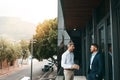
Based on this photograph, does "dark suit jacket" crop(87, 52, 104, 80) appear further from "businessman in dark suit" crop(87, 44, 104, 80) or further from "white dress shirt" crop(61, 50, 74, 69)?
"white dress shirt" crop(61, 50, 74, 69)

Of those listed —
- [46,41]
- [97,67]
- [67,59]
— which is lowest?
[97,67]

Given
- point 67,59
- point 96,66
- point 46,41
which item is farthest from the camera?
point 46,41

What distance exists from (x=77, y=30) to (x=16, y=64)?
52616 millimetres

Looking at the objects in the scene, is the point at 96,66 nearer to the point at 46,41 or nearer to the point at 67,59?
the point at 67,59

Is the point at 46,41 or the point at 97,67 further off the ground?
the point at 46,41

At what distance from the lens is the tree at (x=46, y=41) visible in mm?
40625

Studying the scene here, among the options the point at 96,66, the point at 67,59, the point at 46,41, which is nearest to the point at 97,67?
the point at 96,66

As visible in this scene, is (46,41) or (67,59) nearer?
(67,59)

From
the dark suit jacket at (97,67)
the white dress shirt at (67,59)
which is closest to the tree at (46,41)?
the white dress shirt at (67,59)

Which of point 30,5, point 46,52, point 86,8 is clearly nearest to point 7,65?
point 46,52

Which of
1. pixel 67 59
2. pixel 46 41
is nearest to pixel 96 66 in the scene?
pixel 67 59

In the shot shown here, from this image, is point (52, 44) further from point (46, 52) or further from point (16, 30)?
point (16, 30)

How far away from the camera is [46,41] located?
4156 cm

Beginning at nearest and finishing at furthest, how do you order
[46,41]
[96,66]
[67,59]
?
1. [96,66]
2. [67,59]
3. [46,41]
